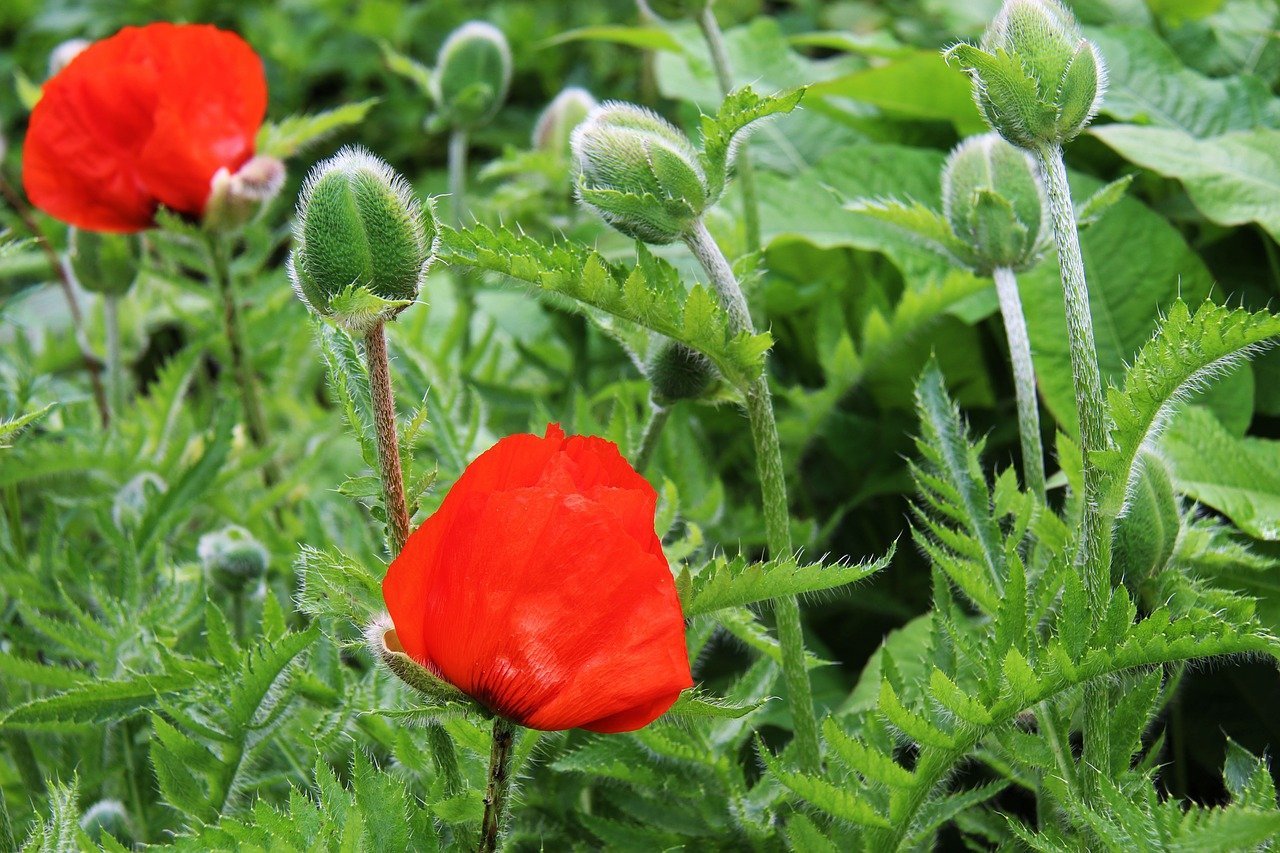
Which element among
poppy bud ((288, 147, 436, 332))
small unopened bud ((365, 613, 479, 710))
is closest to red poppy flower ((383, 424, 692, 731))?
small unopened bud ((365, 613, 479, 710))

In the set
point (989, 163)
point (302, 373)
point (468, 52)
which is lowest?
point (302, 373)

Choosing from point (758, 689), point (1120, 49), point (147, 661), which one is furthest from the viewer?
point (1120, 49)

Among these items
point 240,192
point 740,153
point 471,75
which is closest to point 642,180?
point 740,153

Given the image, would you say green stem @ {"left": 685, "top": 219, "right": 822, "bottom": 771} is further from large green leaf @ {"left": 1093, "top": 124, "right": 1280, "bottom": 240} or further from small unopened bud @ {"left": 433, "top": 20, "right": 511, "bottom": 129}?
small unopened bud @ {"left": 433, "top": 20, "right": 511, "bottom": 129}

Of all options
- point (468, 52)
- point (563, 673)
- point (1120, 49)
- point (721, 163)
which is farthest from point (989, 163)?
point (468, 52)

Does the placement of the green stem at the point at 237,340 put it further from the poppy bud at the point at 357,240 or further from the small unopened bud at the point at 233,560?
the poppy bud at the point at 357,240

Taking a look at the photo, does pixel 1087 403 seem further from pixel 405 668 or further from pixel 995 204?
pixel 405 668

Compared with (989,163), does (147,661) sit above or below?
below

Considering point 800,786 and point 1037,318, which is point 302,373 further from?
point 800,786
